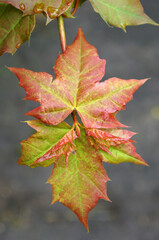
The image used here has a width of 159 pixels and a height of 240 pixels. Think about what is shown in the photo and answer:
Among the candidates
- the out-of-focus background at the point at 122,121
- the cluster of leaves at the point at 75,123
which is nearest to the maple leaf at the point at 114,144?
the cluster of leaves at the point at 75,123

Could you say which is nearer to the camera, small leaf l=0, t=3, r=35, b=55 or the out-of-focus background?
small leaf l=0, t=3, r=35, b=55

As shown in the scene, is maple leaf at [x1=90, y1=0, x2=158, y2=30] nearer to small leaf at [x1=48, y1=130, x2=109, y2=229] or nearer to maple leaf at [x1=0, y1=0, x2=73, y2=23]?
maple leaf at [x1=0, y1=0, x2=73, y2=23]

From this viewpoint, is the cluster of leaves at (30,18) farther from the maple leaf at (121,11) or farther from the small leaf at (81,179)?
the small leaf at (81,179)

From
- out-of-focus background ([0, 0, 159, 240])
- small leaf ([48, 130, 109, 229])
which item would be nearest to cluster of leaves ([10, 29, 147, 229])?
small leaf ([48, 130, 109, 229])

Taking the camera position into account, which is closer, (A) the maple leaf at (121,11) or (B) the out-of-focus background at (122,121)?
(A) the maple leaf at (121,11)

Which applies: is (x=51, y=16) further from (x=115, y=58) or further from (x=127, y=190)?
(x=127, y=190)

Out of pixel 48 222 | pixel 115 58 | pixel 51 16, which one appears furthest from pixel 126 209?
pixel 51 16

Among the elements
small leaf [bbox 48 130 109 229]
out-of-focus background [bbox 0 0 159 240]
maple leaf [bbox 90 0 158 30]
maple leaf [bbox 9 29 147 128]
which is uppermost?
maple leaf [bbox 90 0 158 30]
